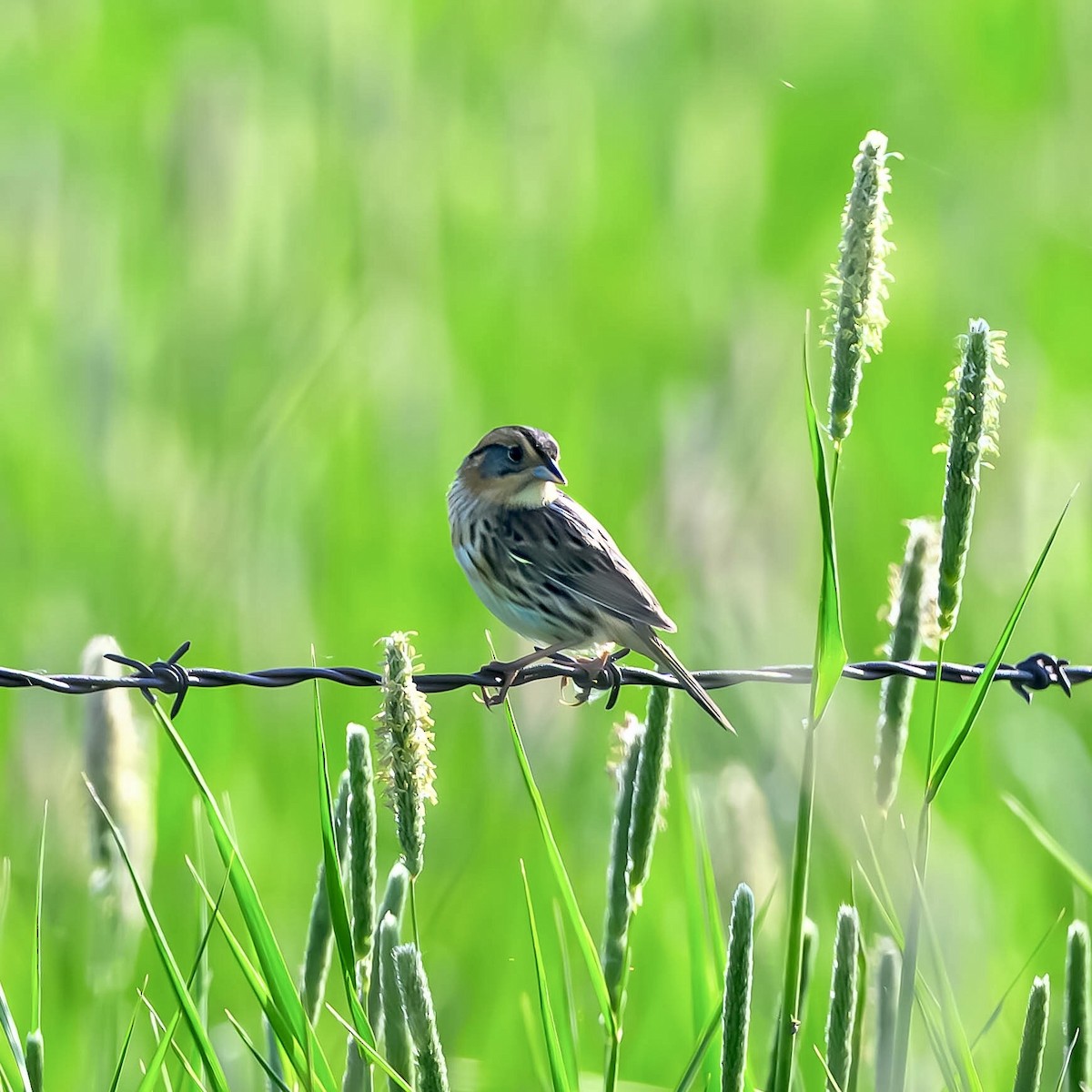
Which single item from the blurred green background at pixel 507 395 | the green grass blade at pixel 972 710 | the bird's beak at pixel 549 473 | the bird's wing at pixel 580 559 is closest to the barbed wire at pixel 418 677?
the blurred green background at pixel 507 395

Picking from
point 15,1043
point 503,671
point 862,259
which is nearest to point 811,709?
point 862,259

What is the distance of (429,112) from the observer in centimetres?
746

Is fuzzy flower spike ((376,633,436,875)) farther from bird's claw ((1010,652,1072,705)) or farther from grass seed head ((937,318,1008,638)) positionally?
bird's claw ((1010,652,1072,705))

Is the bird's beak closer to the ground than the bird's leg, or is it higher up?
higher up

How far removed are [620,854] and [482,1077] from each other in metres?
1.43

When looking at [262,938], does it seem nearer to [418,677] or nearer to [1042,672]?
[418,677]

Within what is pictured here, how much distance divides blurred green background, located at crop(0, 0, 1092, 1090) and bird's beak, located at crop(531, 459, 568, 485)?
479 mm

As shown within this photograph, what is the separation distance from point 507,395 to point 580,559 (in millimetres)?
2070

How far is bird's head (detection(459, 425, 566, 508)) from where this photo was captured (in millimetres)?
4164

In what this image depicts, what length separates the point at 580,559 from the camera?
4020 mm

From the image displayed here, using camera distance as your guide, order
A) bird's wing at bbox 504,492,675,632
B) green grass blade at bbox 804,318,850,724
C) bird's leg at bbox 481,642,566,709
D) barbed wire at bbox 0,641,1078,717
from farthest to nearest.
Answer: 1. bird's wing at bbox 504,492,675,632
2. bird's leg at bbox 481,642,566,709
3. barbed wire at bbox 0,641,1078,717
4. green grass blade at bbox 804,318,850,724

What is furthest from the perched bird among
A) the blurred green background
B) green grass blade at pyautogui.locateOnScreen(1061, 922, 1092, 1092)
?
green grass blade at pyautogui.locateOnScreen(1061, 922, 1092, 1092)

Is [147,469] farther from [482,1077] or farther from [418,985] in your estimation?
[418,985]

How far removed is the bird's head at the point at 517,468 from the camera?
416 cm
